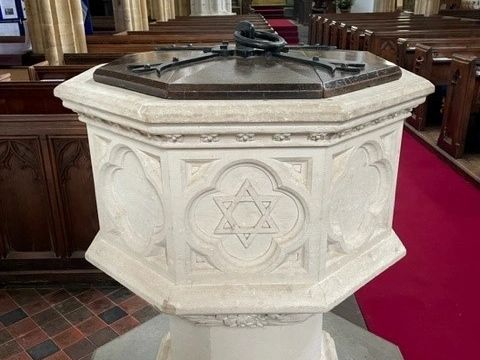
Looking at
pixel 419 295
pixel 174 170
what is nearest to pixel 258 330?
pixel 174 170

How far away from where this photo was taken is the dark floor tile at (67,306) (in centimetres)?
257

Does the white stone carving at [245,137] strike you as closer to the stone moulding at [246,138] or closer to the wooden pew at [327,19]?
the stone moulding at [246,138]

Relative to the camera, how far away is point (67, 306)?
8.55 ft

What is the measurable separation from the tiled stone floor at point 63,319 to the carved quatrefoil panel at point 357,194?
4.72 ft

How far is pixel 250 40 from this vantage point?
1.47m

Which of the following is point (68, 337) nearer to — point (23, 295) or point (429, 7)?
point (23, 295)

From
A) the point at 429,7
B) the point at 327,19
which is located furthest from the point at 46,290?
the point at 429,7

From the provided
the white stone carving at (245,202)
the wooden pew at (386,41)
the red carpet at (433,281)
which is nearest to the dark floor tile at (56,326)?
the white stone carving at (245,202)

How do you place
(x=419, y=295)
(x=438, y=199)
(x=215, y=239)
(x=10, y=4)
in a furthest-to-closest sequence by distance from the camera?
(x=10, y=4), (x=438, y=199), (x=419, y=295), (x=215, y=239)

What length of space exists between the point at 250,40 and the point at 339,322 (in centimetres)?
146

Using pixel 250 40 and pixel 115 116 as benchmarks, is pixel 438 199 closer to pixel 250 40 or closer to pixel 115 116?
pixel 250 40

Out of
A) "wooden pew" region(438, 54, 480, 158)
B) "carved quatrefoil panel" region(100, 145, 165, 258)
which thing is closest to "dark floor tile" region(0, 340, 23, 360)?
"carved quatrefoil panel" region(100, 145, 165, 258)

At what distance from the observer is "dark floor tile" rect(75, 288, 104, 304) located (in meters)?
2.65

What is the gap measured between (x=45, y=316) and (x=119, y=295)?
1.30ft
